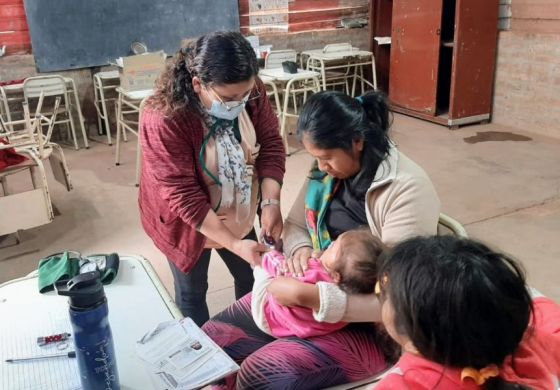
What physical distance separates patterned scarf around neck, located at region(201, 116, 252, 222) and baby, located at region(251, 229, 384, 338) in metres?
0.35

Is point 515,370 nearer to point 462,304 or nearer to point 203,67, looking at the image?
point 462,304

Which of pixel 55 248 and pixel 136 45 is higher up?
pixel 136 45

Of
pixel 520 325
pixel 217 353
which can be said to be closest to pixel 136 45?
pixel 217 353

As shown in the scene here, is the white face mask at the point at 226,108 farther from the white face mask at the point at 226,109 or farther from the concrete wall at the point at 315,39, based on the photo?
the concrete wall at the point at 315,39

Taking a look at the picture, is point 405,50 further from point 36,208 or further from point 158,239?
point 158,239

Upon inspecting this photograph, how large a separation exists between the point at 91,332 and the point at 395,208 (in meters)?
0.81

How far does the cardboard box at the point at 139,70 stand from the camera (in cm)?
450

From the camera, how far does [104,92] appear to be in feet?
18.7

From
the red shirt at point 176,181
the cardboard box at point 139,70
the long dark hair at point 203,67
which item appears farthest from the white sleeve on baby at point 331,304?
the cardboard box at point 139,70

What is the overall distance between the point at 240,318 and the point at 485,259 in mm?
880

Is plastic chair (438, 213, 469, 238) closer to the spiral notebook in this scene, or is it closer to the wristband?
the wristband

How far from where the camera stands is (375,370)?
1.38m

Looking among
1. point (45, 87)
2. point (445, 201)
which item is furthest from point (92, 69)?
point (445, 201)

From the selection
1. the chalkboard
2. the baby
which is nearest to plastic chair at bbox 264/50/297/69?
the chalkboard
